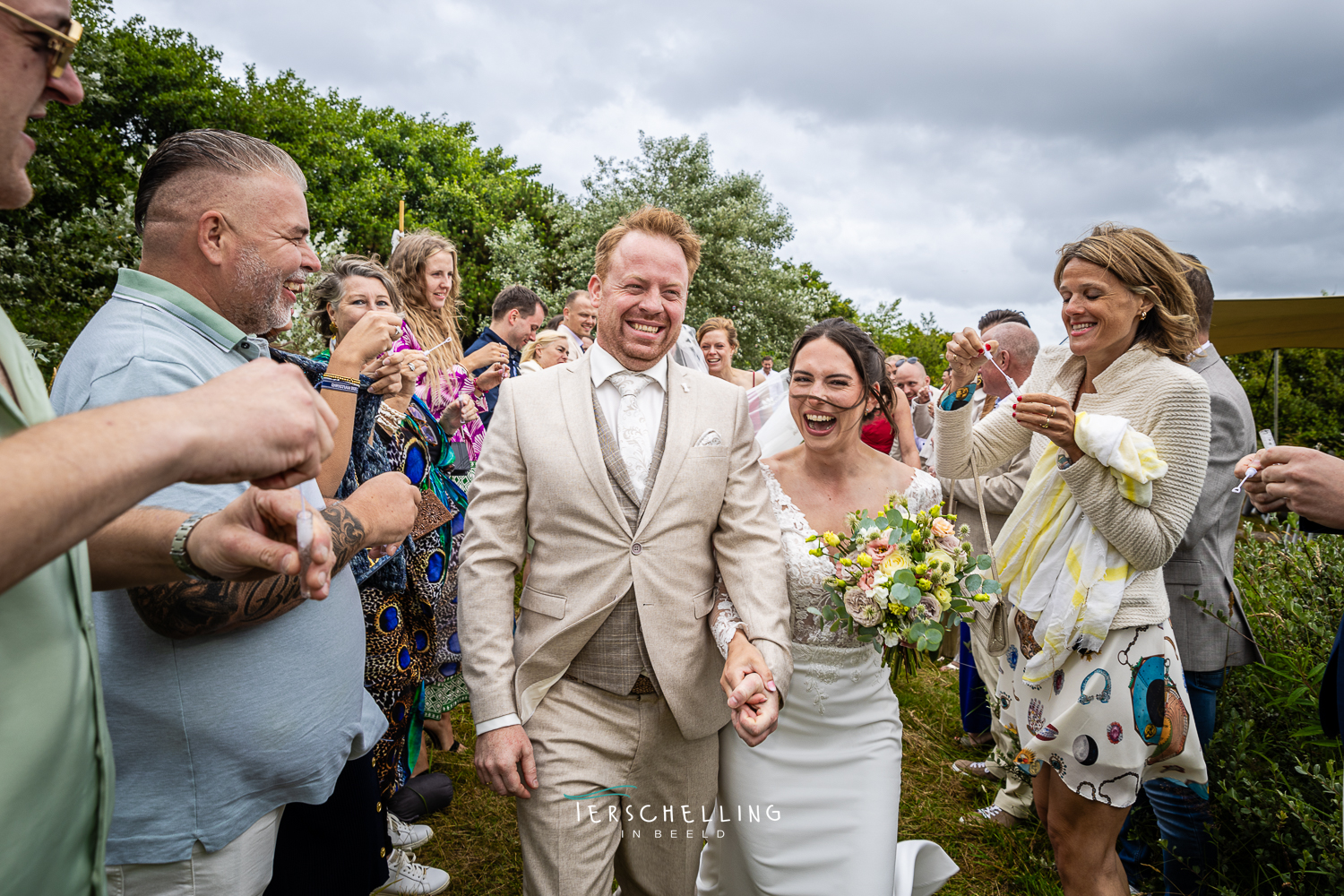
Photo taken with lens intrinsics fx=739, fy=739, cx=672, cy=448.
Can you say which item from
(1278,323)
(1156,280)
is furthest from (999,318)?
(1278,323)

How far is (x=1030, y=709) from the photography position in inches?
125

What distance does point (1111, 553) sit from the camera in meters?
2.94

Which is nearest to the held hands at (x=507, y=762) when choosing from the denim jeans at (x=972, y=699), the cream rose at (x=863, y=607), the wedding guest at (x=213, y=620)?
the wedding guest at (x=213, y=620)

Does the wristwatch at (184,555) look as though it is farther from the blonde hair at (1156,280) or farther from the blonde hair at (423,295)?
the blonde hair at (423,295)

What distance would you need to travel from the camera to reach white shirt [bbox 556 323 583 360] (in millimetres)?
6871

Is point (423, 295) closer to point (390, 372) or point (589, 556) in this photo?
point (390, 372)

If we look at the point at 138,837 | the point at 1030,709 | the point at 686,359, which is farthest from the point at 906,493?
the point at 686,359

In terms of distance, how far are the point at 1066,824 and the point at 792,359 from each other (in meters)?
2.25

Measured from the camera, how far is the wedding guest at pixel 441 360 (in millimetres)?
4812

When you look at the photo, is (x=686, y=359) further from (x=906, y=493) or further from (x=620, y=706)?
(x=620, y=706)

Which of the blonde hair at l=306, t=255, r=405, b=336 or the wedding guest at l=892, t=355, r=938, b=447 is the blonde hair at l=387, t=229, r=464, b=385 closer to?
the blonde hair at l=306, t=255, r=405, b=336

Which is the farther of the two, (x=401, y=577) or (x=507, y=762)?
(x=401, y=577)

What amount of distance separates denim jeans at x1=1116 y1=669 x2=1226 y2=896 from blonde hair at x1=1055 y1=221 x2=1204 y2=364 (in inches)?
61.1

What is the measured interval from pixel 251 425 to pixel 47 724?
26.1 inches
